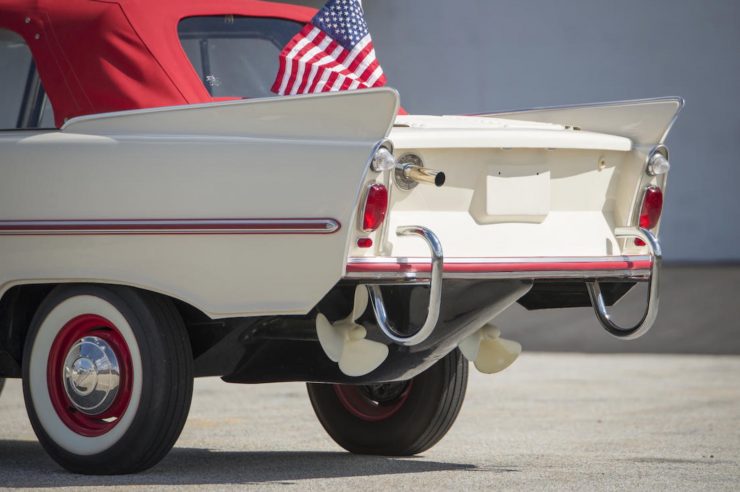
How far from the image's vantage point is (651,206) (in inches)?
231

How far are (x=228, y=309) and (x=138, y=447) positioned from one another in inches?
24.4

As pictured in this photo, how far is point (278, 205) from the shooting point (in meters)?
5.13

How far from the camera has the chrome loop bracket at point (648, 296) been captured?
563cm

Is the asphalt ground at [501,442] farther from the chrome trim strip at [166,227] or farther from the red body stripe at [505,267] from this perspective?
the chrome trim strip at [166,227]

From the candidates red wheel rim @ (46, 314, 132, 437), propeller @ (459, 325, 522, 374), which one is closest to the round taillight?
propeller @ (459, 325, 522, 374)

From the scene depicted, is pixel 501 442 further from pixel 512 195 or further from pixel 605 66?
pixel 605 66

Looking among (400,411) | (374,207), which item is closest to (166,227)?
(374,207)

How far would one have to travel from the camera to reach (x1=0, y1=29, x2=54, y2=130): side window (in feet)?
19.3

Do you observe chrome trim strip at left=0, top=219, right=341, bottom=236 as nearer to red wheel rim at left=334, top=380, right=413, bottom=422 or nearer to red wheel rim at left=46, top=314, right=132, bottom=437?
red wheel rim at left=46, top=314, right=132, bottom=437

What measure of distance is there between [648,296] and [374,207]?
1.22 metres

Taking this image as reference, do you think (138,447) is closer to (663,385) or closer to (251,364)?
(251,364)

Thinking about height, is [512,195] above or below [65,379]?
above

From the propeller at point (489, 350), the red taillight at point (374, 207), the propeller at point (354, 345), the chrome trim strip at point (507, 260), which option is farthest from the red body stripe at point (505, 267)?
the propeller at point (489, 350)

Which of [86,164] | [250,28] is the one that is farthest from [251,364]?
[250,28]
